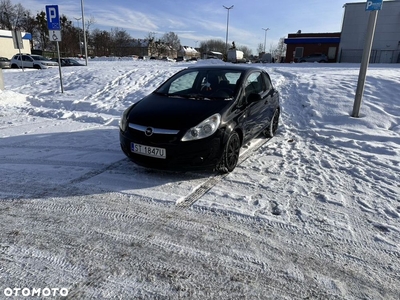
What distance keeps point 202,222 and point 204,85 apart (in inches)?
106

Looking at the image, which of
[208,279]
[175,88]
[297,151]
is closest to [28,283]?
[208,279]

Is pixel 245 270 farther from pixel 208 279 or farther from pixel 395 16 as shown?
pixel 395 16

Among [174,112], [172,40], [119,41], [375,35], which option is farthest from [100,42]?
[174,112]

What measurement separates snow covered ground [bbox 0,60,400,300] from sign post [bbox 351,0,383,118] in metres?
1.31

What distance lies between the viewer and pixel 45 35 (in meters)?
58.8

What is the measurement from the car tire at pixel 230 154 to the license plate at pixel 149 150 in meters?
0.84

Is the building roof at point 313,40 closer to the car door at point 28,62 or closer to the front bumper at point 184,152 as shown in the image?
the car door at point 28,62

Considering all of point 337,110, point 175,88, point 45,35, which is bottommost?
point 337,110

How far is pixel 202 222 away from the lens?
292 cm

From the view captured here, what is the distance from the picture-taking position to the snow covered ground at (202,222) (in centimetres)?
214

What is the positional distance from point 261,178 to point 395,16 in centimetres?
3786

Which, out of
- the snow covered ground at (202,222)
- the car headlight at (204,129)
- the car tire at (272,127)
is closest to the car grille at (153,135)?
the car headlight at (204,129)

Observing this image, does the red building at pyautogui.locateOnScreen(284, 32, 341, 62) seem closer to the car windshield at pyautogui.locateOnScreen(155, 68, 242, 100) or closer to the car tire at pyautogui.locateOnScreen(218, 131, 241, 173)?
the car windshield at pyautogui.locateOnScreen(155, 68, 242, 100)

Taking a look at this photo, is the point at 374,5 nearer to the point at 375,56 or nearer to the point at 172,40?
the point at 375,56
